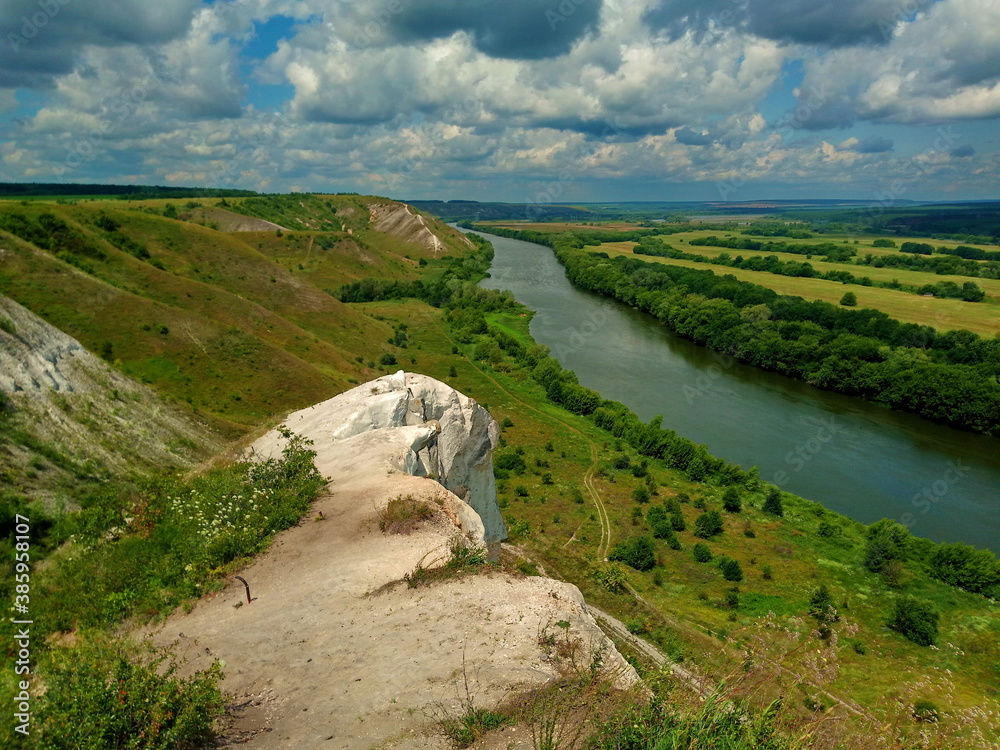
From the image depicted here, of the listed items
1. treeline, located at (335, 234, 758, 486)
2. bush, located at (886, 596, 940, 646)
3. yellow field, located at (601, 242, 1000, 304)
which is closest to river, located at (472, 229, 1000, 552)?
treeline, located at (335, 234, 758, 486)

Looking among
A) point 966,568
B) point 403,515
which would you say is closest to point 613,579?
point 403,515

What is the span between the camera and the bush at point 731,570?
3009 centimetres

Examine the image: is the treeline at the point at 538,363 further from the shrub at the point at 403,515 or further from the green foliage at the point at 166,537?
the green foliage at the point at 166,537

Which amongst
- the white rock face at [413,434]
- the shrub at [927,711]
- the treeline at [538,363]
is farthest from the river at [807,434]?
the white rock face at [413,434]

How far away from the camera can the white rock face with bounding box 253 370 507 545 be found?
16870 millimetres

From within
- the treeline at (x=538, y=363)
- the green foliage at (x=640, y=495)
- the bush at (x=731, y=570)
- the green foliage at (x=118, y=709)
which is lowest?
the bush at (x=731, y=570)

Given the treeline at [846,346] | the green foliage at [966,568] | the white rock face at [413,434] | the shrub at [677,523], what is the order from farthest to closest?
the treeline at [846,346]
the shrub at [677,523]
the green foliage at [966,568]
the white rock face at [413,434]

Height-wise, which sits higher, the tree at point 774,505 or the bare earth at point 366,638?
the bare earth at point 366,638

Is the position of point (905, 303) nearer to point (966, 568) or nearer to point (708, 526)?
point (966, 568)

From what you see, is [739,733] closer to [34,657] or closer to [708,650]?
[34,657]

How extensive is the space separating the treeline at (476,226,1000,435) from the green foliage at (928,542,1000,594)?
1125 inches

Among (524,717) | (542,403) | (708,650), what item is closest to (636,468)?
(542,403)

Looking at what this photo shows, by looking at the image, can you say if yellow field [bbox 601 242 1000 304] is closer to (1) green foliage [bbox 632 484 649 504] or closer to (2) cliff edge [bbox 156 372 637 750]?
(1) green foliage [bbox 632 484 649 504]

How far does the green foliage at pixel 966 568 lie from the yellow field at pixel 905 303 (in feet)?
159
